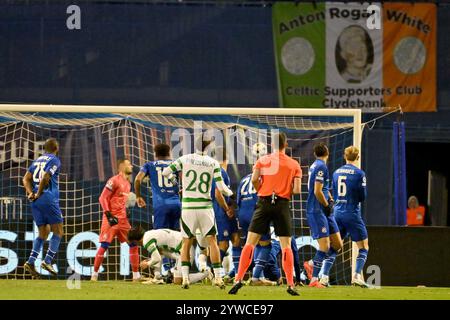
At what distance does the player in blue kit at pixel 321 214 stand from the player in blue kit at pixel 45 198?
363 cm

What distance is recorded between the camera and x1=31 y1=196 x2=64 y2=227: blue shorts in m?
16.4

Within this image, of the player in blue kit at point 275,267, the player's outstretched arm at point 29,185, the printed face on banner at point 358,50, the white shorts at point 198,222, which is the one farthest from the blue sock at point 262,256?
the printed face on banner at point 358,50

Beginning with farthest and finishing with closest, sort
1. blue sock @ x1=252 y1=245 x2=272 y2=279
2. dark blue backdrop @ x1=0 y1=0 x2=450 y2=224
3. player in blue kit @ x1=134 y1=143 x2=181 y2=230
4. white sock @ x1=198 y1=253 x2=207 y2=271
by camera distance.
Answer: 1. dark blue backdrop @ x1=0 y1=0 x2=450 y2=224
2. player in blue kit @ x1=134 y1=143 x2=181 y2=230
3. white sock @ x1=198 y1=253 x2=207 y2=271
4. blue sock @ x1=252 y1=245 x2=272 y2=279

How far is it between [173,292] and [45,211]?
3.13 meters

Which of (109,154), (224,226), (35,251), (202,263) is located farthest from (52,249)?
(109,154)

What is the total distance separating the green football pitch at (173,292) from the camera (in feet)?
43.8

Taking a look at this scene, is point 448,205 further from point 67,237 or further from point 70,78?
point 67,237

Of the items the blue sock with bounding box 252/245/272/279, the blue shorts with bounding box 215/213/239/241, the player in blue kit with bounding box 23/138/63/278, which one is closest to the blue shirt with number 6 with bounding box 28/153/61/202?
the player in blue kit with bounding box 23/138/63/278

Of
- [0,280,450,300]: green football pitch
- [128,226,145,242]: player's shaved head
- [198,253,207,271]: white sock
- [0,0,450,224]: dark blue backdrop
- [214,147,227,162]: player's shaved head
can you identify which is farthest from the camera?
[0,0,450,224]: dark blue backdrop

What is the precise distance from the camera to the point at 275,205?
44.2 ft

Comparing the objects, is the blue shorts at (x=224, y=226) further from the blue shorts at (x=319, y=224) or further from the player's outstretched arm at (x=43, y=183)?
the player's outstretched arm at (x=43, y=183)

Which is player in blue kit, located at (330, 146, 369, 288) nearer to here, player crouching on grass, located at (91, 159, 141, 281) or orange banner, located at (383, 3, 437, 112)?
player crouching on grass, located at (91, 159, 141, 281)

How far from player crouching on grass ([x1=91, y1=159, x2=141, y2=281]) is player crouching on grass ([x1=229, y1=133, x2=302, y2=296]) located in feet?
13.0
